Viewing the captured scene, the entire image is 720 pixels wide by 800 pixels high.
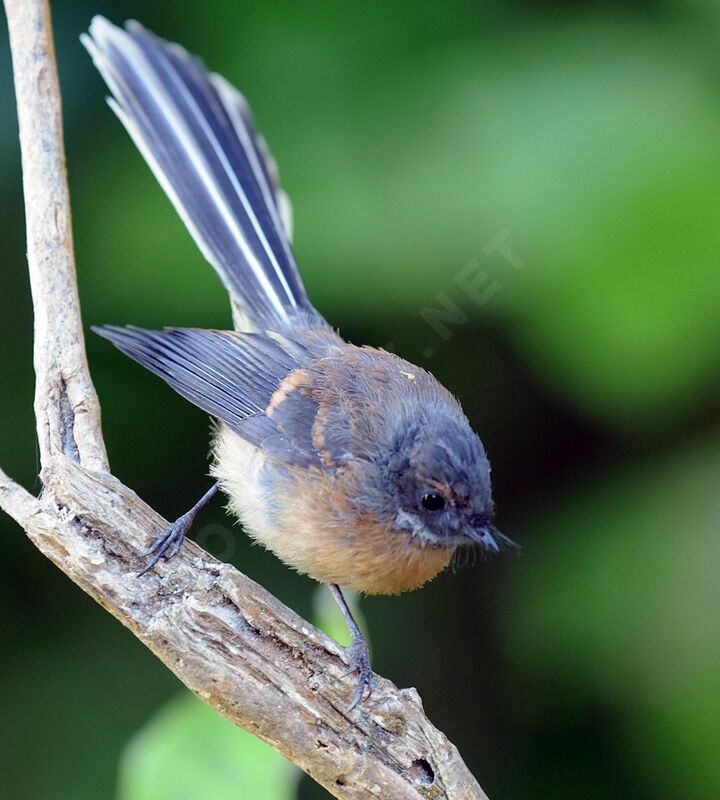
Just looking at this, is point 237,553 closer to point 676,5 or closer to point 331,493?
point 331,493

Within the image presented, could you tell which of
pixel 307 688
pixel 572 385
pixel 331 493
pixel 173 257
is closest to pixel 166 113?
pixel 173 257

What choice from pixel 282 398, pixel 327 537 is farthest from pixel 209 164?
pixel 327 537

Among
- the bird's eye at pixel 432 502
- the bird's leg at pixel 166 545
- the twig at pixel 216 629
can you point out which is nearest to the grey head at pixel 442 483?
the bird's eye at pixel 432 502

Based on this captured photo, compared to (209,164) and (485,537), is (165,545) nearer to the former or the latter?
(485,537)

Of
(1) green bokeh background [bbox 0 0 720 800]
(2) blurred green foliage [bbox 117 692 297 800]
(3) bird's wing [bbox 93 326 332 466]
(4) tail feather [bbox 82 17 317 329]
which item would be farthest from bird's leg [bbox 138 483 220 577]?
(1) green bokeh background [bbox 0 0 720 800]

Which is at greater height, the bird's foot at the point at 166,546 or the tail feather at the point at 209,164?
the tail feather at the point at 209,164

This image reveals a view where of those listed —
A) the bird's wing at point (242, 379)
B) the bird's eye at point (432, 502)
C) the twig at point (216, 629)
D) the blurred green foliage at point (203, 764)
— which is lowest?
the blurred green foliage at point (203, 764)

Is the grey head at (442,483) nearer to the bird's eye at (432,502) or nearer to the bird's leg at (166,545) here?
the bird's eye at (432,502)

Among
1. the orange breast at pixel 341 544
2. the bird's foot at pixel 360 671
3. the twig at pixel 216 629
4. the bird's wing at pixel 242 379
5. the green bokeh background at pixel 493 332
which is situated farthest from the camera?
the green bokeh background at pixel 493 332
